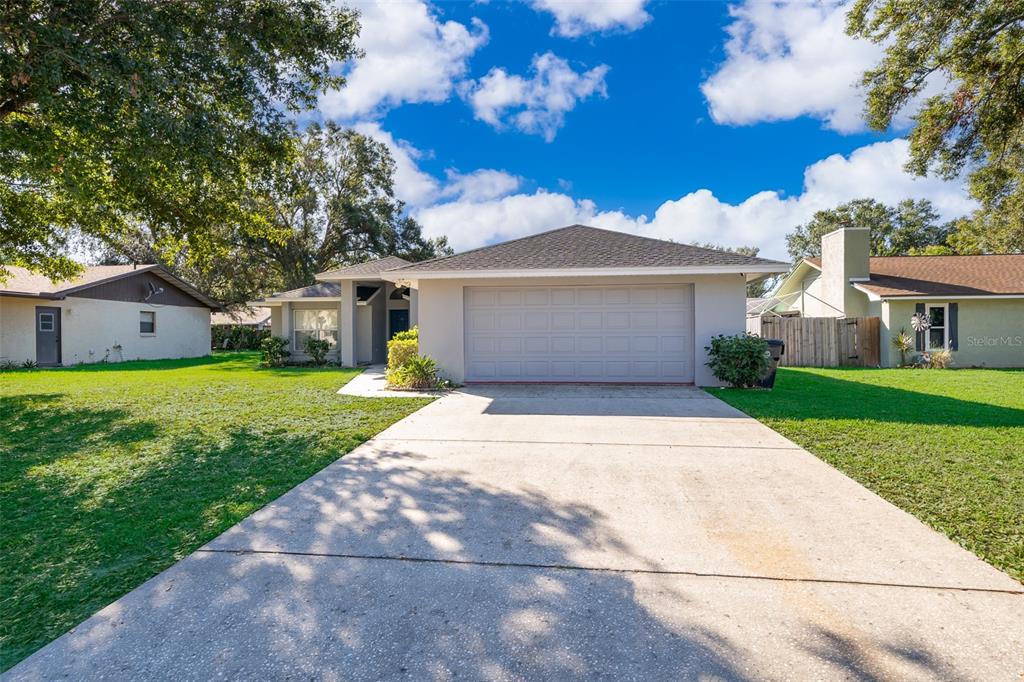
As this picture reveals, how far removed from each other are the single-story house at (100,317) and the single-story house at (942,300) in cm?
2468

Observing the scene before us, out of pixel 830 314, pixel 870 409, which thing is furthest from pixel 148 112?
pixel 830 314

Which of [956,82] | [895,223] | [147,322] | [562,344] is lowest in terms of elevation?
[562,344]

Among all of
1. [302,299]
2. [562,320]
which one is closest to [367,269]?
[302,299]

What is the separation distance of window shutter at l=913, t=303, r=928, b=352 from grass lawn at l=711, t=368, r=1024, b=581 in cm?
487

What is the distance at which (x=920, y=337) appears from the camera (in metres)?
16.4

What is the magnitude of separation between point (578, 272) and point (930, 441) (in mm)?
6340

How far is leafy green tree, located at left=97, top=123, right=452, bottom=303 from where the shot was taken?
1107 inches

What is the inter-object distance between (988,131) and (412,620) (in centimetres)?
1264

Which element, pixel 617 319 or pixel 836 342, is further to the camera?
pixel 836 342

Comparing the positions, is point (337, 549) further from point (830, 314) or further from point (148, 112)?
point (830, 314)

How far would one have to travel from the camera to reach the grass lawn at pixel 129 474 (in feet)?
9.48

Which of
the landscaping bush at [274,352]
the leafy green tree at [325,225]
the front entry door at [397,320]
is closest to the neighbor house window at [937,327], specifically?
the front entry door at [397,320]

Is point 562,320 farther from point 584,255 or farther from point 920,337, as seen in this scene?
point 920,337

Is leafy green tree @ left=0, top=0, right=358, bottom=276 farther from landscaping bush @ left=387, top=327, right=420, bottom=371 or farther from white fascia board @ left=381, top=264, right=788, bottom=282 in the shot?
landscaping bush @ left=387, top=327, right=420, bottom=371
